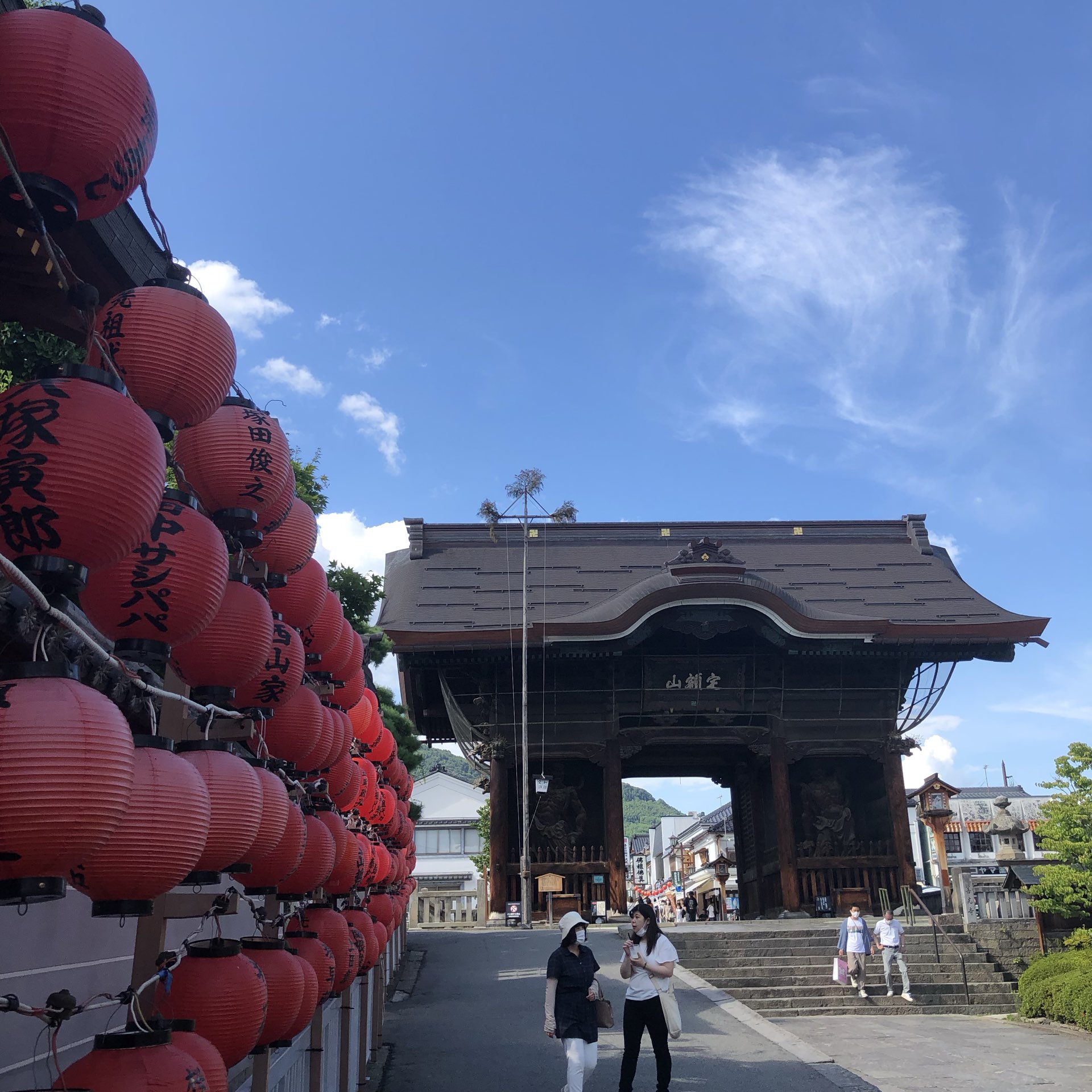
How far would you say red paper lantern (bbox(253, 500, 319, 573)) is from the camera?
537 cm

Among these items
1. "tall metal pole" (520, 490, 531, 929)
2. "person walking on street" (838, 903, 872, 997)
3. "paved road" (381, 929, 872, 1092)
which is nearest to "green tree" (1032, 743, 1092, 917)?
"person walking on street" (838, 903, 872, 997)

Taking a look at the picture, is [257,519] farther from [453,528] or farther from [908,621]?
[453,528]

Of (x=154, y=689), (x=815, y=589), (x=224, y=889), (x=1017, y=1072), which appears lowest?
(x=1017, y=1072)

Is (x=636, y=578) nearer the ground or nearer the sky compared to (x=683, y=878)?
nearer the sky

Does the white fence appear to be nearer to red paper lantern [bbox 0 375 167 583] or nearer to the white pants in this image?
the white pants

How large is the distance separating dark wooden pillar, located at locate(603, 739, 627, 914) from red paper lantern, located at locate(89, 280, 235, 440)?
18630mm

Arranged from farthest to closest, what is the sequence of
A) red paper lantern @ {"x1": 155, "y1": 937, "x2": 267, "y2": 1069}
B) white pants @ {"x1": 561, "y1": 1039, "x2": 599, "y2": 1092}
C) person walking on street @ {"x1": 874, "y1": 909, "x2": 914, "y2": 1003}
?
person walking on street @ {"x1": 874, "y1": 909, "x2": 914, "y2": 1003}
white pants @ {"x1": 561, "y1": 1039, "x2": 599, "y2": 1092}
red paper lantern @ {"x1": 155, "y1": 937, "x2": 267, "y2": 1069}

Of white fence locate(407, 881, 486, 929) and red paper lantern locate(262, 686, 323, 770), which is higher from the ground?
red paper lantern locate(262, 686, 323, 770)

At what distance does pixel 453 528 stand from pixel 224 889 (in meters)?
20.9

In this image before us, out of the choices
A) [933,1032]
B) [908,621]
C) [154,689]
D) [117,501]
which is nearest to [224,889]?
[154,689]

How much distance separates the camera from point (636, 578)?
25.9 metres

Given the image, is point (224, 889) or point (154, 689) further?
point (224, 889)

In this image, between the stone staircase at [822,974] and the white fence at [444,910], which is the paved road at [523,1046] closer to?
the stone staircase at [822,974]

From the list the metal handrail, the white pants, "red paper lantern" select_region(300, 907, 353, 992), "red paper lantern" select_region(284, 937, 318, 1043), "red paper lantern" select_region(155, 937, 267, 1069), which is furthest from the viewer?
the metal handrail
